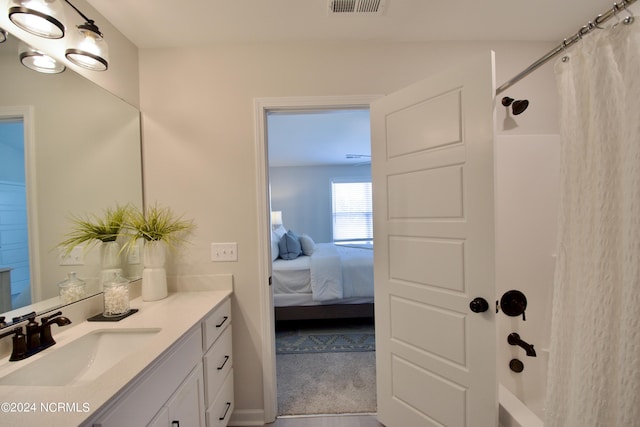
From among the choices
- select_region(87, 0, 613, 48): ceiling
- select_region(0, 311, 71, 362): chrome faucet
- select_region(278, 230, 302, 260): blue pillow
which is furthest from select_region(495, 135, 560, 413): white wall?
select_region(278, 230, 302, 260): blue pillow

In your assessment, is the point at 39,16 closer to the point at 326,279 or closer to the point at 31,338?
the point at 31,338

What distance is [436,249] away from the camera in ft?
4.13

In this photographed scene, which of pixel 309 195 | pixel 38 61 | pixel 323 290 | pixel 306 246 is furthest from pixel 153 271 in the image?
pixel 309 195

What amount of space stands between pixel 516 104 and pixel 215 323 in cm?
216

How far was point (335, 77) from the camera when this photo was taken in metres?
1.61

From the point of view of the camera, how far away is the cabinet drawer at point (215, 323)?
1232 mm

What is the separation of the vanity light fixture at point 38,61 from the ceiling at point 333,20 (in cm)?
49

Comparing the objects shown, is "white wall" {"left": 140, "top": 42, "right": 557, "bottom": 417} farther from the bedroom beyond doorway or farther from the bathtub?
the bathtub

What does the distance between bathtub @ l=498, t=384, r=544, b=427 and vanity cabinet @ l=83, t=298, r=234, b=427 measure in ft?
4.67

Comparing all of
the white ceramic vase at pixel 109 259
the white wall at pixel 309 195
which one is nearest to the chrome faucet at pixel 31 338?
the white ceramic vase at pixel 109 259

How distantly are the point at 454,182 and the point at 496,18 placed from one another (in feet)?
3.67

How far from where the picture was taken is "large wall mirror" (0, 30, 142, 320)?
924mm

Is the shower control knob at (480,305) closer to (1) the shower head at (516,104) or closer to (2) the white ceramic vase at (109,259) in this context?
(1) the shower head at (516,104)

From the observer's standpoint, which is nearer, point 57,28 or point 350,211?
point 57,28
